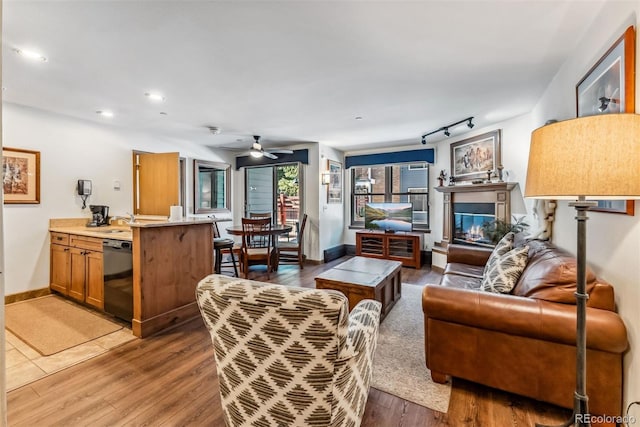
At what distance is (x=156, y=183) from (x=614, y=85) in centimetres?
481

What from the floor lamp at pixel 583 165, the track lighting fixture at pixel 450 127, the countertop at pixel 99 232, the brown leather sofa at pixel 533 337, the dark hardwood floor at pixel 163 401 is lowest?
the dark hardwood floor at pixel 163 401

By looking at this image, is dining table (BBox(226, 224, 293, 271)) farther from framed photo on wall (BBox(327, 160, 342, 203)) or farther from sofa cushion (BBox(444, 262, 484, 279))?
sofa cushion (BBox(444, 262, 484, 279))

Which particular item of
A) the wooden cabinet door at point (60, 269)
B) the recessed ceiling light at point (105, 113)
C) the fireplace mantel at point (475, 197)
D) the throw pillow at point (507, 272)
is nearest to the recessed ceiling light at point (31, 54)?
the recessed ceiling light at point (105, 113)

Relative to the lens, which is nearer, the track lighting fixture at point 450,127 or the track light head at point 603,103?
the track light head at point 603,103

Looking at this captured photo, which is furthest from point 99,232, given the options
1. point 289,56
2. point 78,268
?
point 289,56

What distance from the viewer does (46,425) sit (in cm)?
170

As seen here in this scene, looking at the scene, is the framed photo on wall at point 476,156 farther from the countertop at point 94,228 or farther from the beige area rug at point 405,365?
the countertop at point 94,228

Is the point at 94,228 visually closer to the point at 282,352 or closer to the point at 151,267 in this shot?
the point at 151,267

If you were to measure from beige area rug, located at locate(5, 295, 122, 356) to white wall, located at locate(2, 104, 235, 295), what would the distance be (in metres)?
0.50

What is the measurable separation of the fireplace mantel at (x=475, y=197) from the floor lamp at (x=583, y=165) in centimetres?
305

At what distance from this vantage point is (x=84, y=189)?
4.05m

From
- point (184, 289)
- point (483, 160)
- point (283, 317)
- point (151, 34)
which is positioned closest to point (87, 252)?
point (184, 289)

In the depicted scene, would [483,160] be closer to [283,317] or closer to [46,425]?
[283,317]

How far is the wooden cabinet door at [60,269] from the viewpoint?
357cm
